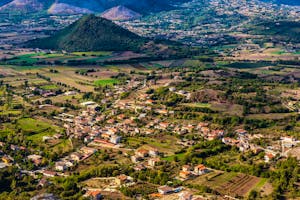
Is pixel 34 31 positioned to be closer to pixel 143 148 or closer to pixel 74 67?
pixel 74 67

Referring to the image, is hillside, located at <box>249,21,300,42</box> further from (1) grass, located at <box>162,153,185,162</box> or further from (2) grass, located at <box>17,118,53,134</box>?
(1) grass, located at <box>162,153,185,162</box>

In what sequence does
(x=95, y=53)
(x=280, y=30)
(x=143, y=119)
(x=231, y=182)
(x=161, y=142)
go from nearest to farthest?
(x=231, y=182) < (x=161, y=142) < (x=143, y=119) < (x=95, y=53) < (x=280, y=30)

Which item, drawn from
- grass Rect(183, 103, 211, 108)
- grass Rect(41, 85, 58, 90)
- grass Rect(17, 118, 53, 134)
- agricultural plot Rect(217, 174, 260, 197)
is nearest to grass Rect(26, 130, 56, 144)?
grass Rect(17, 118, 53, 134)

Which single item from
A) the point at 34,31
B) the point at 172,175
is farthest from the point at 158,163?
the point at 34,31

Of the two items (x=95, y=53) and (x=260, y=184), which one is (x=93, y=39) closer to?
Result: (x=95, y=53)

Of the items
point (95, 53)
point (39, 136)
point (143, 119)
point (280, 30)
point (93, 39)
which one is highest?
point (280, 30)

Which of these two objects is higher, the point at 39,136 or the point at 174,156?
the point at 174,156

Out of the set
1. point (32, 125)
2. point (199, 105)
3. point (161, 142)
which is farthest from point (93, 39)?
point (161, 142)

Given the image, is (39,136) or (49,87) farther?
(49,87)

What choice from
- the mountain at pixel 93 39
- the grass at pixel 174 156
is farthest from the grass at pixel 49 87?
the grass at pixel 174 156
